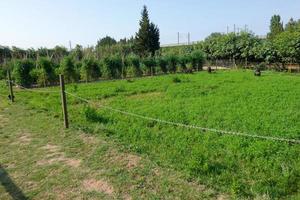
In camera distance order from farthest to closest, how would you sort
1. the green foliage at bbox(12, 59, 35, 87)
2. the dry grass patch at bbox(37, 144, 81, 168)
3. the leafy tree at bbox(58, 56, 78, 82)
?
the leafy tree at bbox(58, 56, 78, 82)
the green foliage at bbox(12, 59, 35, 87)
the dry grass patch at bbox(37, 144, 81, 168)

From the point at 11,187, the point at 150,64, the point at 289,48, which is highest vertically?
the point at 289,48

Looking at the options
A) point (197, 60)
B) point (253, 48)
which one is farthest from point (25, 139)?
point (253, 48)

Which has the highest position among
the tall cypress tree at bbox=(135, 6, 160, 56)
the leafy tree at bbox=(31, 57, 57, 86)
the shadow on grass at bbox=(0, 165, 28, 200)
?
the tall cypress tree at bbox=(135, 6, 160, 56)

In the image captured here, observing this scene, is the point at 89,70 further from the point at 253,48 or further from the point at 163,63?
the point at 253,48

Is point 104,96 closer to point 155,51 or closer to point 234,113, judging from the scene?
point 234,113

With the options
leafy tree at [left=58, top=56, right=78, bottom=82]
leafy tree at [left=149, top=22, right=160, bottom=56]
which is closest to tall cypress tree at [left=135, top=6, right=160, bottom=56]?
leafy tree at [left=149, top=22, right=160, bottom=56]

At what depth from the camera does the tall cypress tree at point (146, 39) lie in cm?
4609

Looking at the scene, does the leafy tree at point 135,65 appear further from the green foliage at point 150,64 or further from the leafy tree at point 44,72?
the leafy tree at point 44,72

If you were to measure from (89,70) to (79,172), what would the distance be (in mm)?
18373

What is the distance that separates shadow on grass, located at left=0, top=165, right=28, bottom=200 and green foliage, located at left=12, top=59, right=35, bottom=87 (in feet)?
52.2

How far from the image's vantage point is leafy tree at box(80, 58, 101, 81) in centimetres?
2259

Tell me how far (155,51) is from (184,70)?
1723 centimetres

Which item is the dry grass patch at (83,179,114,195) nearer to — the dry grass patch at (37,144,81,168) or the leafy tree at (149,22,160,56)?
the dry grass patch at (37,144,81,168)

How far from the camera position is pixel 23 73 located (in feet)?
66.2
